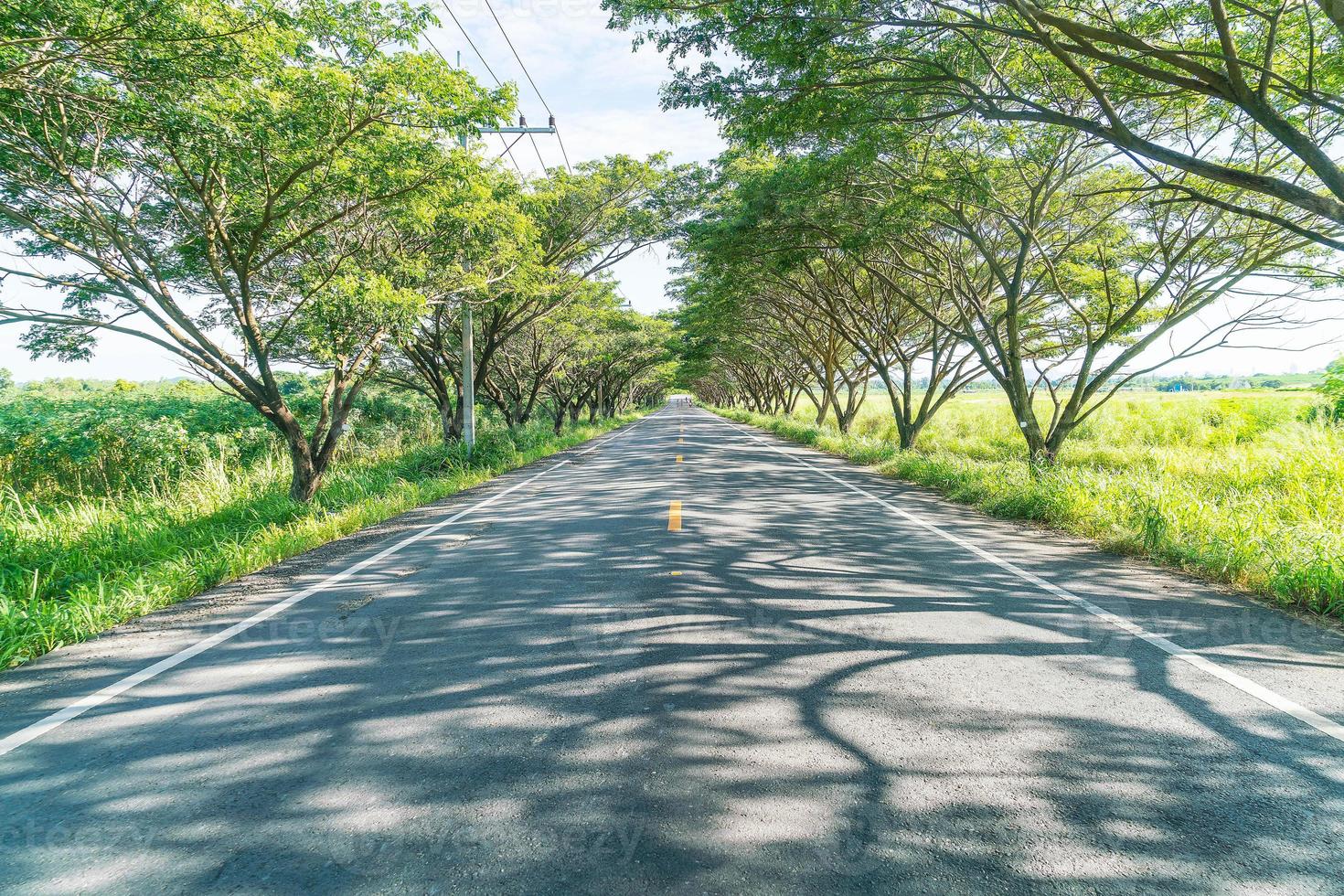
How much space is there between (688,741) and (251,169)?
26.2ft

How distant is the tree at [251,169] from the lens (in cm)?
621

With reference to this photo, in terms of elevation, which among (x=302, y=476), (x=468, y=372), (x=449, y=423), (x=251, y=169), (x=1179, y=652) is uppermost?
(x=251, y=169)

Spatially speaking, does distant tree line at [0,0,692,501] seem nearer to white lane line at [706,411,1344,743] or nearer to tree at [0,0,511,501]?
tree at [0,0,511,501]

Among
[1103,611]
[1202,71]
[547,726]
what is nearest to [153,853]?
[547,726]

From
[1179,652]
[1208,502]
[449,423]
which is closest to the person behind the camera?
[1179,652]

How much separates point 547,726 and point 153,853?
4.72 feet

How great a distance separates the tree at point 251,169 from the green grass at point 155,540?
4.47ft

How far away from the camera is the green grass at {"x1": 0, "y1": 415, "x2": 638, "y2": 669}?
4520mm

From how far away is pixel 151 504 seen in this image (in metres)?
8.70

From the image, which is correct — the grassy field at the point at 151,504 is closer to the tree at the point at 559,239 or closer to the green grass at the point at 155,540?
the green grass at the point at 155,540

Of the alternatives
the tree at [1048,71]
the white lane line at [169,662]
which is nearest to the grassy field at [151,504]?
the white lane line at [169,662]

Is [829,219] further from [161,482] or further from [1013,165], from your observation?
[161,482]

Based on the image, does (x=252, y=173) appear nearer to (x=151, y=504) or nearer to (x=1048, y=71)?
(x=151, y=504)

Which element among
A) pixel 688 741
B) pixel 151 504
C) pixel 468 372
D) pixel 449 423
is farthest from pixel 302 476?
pixel 449 423
